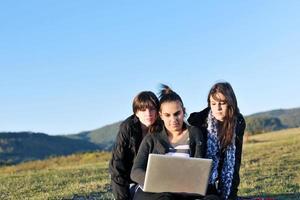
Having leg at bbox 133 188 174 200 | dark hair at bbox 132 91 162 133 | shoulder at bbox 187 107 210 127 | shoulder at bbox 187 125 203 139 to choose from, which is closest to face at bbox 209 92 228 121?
shoulder at bbox 187 107 210 127

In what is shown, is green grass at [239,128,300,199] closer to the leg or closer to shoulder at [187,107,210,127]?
shoulder at [187,107,210,127]

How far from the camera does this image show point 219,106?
7.46 metres

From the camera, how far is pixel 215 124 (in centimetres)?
763

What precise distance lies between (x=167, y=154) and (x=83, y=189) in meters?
7.78

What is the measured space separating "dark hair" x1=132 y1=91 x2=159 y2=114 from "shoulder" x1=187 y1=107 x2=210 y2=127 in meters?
0.56

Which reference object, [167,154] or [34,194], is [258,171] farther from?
[167,154]

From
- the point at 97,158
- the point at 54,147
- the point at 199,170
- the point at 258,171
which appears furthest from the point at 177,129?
the point at 54,147

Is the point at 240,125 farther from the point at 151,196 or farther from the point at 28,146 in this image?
the point at 28,146

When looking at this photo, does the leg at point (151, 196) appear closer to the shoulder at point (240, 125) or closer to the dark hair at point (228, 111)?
the dark hair at point (228, 111)

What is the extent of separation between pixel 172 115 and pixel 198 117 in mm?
730

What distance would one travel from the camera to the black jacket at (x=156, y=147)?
715 cm

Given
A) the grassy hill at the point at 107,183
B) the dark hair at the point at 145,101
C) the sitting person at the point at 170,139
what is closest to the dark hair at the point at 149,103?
the dark hair at the point at 145,101

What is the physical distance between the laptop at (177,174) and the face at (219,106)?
3.19 feet

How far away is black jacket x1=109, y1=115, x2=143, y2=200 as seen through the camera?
25.6 ft
